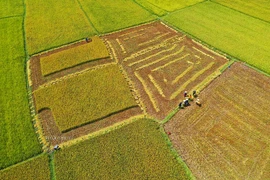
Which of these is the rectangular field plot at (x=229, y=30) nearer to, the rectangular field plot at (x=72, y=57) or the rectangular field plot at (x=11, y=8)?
the rectangular field plot at (x=72, y=57)

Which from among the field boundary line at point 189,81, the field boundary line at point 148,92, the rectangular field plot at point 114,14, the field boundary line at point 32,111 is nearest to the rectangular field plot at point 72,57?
the field boundary line at point 32,111

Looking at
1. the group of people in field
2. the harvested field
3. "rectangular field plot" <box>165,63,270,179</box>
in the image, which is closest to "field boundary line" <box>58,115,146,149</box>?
"rectangular field plot" <box>165,63,270,179</box>

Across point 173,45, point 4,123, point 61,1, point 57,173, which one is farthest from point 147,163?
point 61,1

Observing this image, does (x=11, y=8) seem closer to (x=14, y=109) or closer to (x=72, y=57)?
(x=72, y=57)

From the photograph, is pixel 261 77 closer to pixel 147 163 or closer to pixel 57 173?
pixel 147 163

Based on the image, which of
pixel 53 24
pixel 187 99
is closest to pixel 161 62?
pixel 187 99
